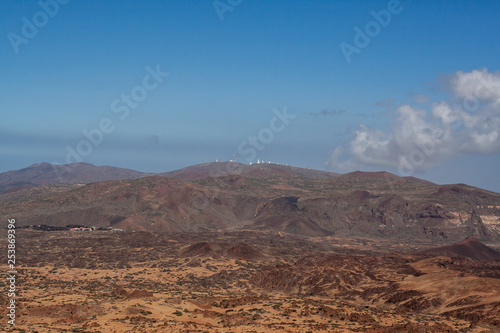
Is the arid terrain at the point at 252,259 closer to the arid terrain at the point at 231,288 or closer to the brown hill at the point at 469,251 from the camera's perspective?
the arid terrain at the point at 231,288

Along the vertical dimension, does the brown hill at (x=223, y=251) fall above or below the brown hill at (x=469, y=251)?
above

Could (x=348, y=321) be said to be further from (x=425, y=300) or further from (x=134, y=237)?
(x=134, y=237)

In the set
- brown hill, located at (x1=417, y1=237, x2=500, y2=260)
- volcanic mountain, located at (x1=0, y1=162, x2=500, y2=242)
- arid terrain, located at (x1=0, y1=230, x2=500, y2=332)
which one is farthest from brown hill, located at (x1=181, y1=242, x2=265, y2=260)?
volcanic mountain, located at (x1=0, y1=162, x2=500, y2=242)

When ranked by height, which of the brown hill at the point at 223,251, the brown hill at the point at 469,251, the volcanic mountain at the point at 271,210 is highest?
the volcanic mountain at the point at 271,210

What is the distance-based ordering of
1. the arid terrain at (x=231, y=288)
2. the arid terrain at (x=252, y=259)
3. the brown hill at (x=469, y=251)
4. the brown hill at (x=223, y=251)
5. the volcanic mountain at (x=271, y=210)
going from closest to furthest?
the arid terrain at (x=231, y=288) < the arid terrain at (x=252, y=259) < the brown hill at (x=223, y=251) < the brown hill at (x=469, y=251) < the volcanic mountain at (x=271, y=210)

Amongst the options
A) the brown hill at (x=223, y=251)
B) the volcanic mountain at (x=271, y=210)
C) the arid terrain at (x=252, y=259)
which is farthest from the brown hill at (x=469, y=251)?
the volcanic mountain at (x=271, y=210)

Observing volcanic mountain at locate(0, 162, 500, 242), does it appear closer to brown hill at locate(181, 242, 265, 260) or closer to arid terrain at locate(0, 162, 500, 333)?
arid terrain at locate(0, 162, 500, 333)

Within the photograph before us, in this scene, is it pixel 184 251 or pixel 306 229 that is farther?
pixel 306 229

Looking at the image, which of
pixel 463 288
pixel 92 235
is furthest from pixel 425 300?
pixel 92 235
